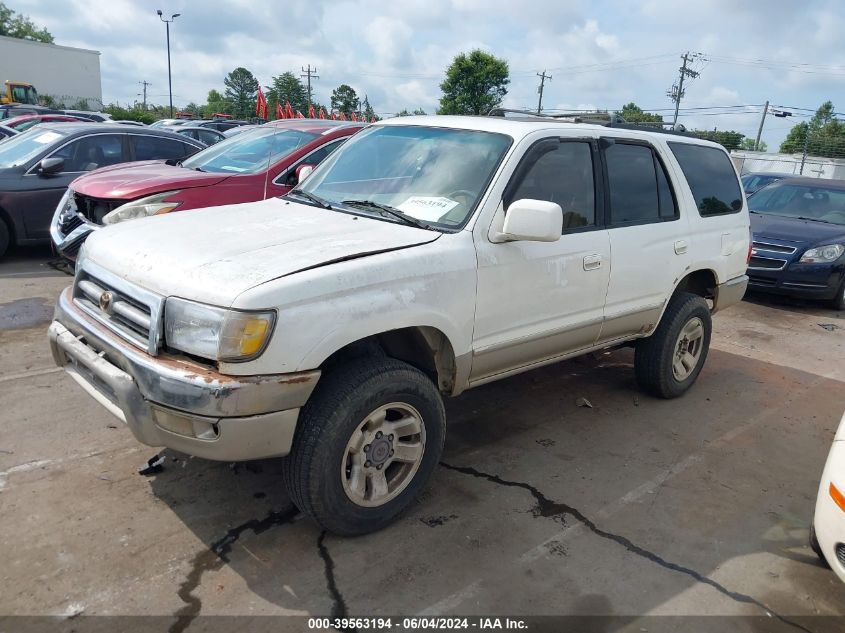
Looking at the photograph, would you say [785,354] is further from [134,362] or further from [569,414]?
[134,362]

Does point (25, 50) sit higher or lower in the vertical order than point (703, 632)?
higher

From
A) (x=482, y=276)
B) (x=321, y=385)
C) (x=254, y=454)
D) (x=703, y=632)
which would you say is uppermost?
(x=482, y=276)

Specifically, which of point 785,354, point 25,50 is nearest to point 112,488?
point 785,354

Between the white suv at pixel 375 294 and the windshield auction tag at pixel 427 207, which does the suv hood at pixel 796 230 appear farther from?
the windshield auction tag at pixel 427 207

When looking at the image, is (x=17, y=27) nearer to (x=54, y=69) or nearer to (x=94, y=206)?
(x=54, y=69)

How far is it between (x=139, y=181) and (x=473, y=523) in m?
4.92

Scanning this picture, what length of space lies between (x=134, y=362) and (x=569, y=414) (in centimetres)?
312

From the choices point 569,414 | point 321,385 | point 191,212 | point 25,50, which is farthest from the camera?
point 25,50

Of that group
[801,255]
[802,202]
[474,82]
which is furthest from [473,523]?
[474,82]

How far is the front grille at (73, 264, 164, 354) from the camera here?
9.05ft

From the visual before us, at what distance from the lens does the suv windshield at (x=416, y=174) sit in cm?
353

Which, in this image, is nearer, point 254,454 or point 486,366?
point 254,454

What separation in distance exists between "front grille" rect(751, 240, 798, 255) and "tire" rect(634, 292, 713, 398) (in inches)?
165

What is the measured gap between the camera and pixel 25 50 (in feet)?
170
